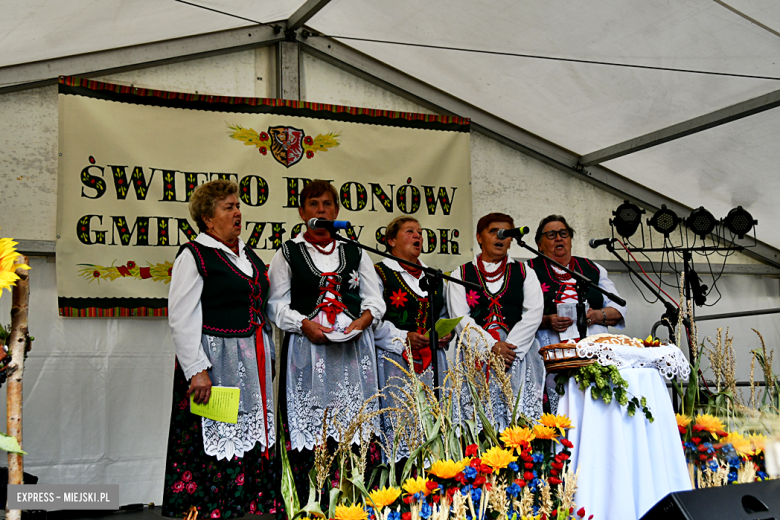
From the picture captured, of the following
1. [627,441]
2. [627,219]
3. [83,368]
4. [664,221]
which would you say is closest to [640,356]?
[627,441]

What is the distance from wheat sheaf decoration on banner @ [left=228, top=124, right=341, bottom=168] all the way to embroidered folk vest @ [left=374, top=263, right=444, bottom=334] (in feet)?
3.97

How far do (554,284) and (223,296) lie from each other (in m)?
1.85

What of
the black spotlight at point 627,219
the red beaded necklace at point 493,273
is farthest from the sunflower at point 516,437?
the black spotlight at point 627,219

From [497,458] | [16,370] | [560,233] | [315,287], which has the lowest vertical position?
[497,458]

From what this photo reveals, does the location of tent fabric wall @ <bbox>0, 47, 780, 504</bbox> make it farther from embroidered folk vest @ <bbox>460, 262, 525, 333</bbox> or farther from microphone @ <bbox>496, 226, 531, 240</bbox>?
microphone @ <bbox>496, 226, 531, 240</bbox>

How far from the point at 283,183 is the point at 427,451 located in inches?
111

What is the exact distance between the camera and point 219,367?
2600 mm

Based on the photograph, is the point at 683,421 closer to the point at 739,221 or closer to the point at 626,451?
the point at 626,451

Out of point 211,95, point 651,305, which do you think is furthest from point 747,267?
point 211,95

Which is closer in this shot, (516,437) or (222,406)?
(516,437)

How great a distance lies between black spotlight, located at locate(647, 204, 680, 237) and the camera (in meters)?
5.11

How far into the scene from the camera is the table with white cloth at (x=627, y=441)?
2.09 meters

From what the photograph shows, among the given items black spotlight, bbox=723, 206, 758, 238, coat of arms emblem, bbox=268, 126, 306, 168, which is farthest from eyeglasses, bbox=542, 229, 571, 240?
black spotlight, bbox=723, 206, 758, 238

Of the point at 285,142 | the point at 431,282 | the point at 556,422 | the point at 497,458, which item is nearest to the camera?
the point at 497,458
